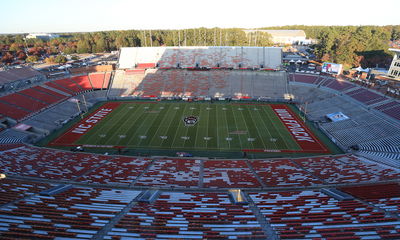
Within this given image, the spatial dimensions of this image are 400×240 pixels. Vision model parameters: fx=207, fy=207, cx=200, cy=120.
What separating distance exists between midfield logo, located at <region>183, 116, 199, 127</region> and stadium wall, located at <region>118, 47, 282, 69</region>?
1088 inches

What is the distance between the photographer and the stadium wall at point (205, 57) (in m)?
63.7

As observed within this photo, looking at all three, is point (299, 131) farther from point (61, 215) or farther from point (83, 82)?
point (83, 82)

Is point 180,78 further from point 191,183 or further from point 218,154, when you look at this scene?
point 191,183

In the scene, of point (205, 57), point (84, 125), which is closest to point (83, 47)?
point (205, 57)

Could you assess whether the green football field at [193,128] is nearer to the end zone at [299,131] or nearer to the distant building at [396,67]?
the end zone at [299,131]

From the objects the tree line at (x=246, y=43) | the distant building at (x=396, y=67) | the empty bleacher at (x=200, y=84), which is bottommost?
the empty bleacher at (x=200, y=84)

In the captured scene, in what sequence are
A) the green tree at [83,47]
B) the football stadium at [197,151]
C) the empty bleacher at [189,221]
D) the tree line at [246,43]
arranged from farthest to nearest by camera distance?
1. the green tree at [83,47]
2. the tree line at [246,43]
3. the football stadium at [197,151]
4. the empty bleacher at [189,221]

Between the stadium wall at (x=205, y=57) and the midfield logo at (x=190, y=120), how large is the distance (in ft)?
90.7

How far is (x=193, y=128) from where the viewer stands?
3731 centimetres

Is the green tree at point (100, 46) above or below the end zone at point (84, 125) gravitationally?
above

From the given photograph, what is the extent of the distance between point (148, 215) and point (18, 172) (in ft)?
52.9

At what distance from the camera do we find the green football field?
32428 millimetres

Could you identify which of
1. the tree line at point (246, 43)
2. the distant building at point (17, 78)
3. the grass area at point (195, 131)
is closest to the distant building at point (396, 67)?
the tree line at point (246, 43)

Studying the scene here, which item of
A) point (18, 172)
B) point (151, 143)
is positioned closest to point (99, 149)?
point (151, 143)
